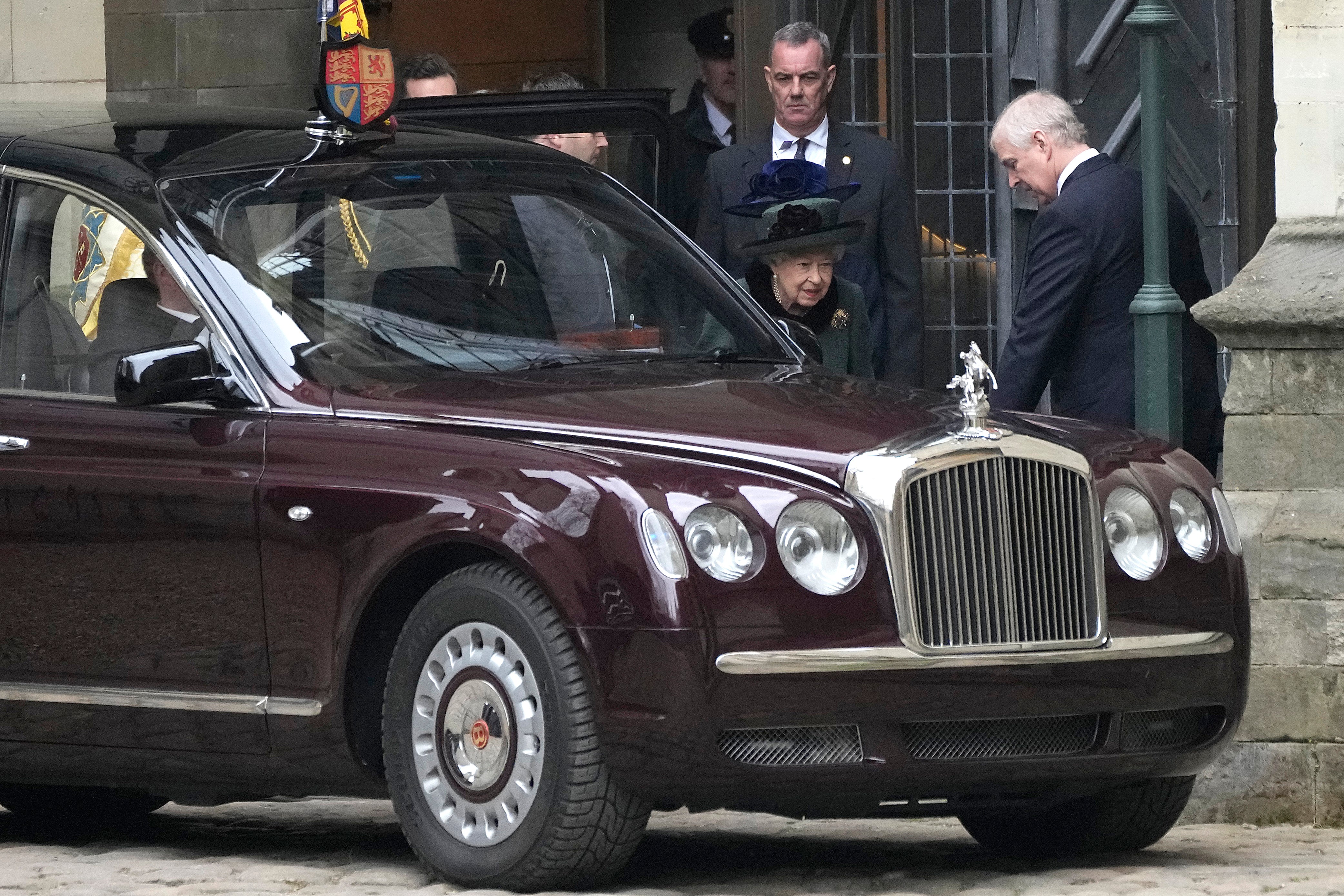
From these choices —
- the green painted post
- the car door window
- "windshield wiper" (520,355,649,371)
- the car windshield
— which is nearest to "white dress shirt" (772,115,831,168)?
the green painted post

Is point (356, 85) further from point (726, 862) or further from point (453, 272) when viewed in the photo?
point (726, 862)

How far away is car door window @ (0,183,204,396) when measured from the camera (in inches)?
302

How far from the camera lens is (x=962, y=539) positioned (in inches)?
265

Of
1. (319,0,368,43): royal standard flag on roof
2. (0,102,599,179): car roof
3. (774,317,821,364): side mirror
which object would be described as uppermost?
(319,0,368,43): royal standard flag on roof

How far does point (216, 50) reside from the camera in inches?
663

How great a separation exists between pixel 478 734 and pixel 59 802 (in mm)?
2591

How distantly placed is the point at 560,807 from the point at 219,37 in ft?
36.0

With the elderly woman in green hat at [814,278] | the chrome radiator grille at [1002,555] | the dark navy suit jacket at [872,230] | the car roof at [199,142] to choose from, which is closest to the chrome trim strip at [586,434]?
the chrome radiator grille at [1002,555]

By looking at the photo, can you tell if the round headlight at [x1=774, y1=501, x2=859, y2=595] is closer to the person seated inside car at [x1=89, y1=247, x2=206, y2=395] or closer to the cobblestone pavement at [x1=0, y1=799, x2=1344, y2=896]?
the cobblestone pavement at [x1=0, y1=799, x2=1344, y2=896]

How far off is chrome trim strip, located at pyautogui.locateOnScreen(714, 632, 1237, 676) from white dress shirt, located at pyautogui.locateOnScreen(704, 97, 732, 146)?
635cm

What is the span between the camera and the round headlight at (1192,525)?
710 centimetres

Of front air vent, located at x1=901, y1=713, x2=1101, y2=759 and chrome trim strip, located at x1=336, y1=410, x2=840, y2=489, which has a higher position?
chrome trim strip, located at x1=336, y1=410, x2=840, y2=489

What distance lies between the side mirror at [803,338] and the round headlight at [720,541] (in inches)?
70.3

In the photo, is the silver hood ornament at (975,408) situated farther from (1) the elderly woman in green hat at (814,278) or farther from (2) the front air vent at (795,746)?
(1) the elderly woman in green hat at (814,278)
